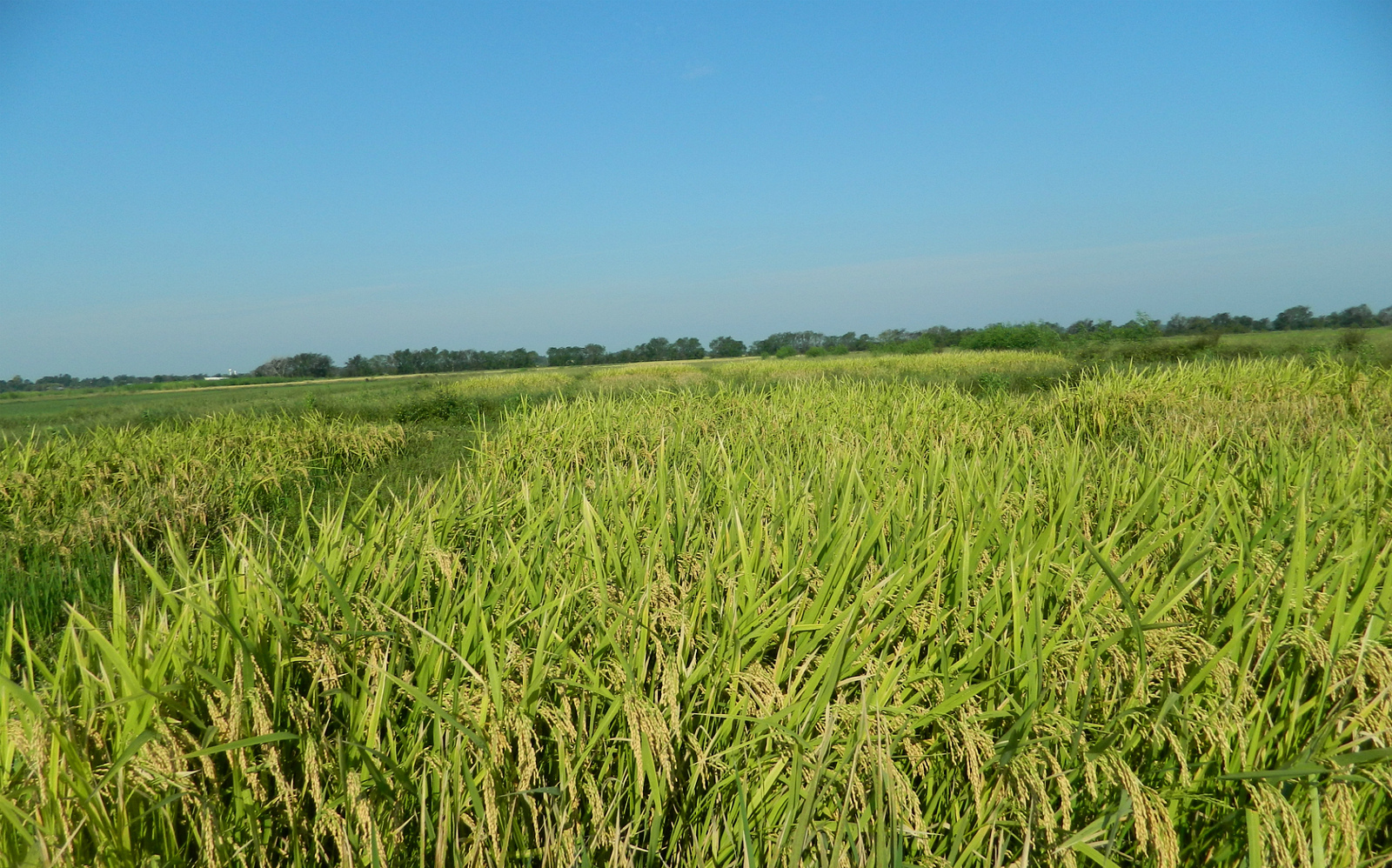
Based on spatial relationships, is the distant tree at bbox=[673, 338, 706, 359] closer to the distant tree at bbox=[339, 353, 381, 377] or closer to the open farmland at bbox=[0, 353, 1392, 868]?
the distant tree at bbox=[339, 353, 381, 377]

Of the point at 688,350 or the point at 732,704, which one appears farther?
the point at 688,350

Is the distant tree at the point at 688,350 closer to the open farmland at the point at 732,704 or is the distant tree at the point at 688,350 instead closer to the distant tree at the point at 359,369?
the distant tree at the point at 359,369

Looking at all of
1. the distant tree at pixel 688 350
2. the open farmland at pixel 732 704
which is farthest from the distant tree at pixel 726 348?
the open farmland at pixel 732 704

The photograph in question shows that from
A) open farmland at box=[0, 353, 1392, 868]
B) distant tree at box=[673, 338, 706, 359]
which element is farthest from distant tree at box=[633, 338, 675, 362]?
open farmland at box=[0, 353, 1392, 868]

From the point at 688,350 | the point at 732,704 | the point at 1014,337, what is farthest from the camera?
the point at 688,350

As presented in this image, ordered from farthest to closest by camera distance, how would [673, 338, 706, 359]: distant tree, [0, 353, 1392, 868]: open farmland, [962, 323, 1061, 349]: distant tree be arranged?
[673, 338, 706, 359]: distant tree → [962, 323, 1061, 349]: distant tree → [0, 353, 1392, 868]: open farmland

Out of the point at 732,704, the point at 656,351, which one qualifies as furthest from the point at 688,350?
the point at 732,704

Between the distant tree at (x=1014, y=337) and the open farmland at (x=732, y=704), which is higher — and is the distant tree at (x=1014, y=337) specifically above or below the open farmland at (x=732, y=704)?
above

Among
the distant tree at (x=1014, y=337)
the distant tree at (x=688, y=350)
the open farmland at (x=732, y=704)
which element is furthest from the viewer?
the distant tree at (x=688, y=350)

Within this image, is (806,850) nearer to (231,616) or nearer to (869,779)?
(869,779)

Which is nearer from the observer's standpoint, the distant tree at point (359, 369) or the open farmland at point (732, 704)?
the open farmland at point (732, 704)

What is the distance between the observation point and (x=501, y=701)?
167 centimetres

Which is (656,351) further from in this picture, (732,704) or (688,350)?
(732,704)

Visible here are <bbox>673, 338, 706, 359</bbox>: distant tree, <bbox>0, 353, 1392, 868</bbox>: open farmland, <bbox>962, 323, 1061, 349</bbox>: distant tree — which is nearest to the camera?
<bbox>0, 353, 1392, 868</bbox>: open farmland
